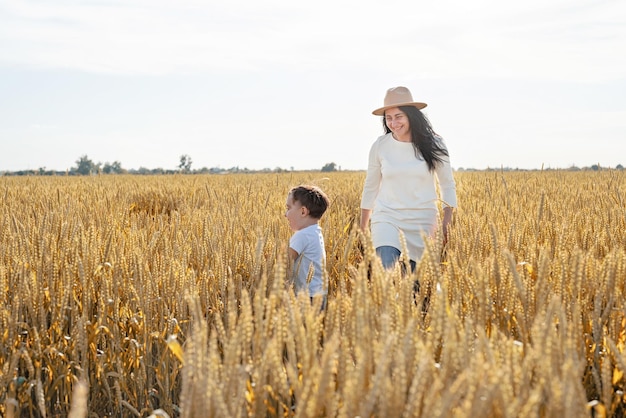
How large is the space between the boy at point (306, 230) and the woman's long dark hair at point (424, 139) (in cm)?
75

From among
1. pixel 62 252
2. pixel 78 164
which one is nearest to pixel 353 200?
pixel 62 252

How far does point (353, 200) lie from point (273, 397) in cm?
504

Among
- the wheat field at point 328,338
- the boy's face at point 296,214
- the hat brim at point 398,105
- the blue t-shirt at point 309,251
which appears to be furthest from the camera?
the hat brim at point 398,105

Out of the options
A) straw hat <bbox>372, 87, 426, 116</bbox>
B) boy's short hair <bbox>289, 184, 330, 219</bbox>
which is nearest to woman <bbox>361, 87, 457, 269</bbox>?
straw hat <bbox>372, 87, 426, 116</bbox>

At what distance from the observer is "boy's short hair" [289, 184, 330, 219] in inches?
113

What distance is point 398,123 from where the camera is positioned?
338cm

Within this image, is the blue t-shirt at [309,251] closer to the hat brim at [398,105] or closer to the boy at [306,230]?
the boy at [306,230]

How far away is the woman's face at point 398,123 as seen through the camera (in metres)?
3.38

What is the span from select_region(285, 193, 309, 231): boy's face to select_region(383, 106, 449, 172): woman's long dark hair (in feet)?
2.79

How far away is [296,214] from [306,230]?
0.12 metres

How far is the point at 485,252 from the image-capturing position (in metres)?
2.57

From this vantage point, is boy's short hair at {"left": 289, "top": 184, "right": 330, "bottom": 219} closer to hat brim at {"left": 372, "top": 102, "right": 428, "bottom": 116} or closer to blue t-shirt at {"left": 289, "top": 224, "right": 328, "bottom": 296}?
blue t-shirt at {"left": 289, "top": 224, "right": 328, "bottom": 296}

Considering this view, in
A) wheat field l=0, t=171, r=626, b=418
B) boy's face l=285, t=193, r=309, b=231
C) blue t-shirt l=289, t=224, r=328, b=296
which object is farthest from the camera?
boy's face l=285, t=193, r=309, b=231

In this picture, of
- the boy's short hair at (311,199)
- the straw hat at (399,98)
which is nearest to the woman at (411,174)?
the straw hat at (399,98)
